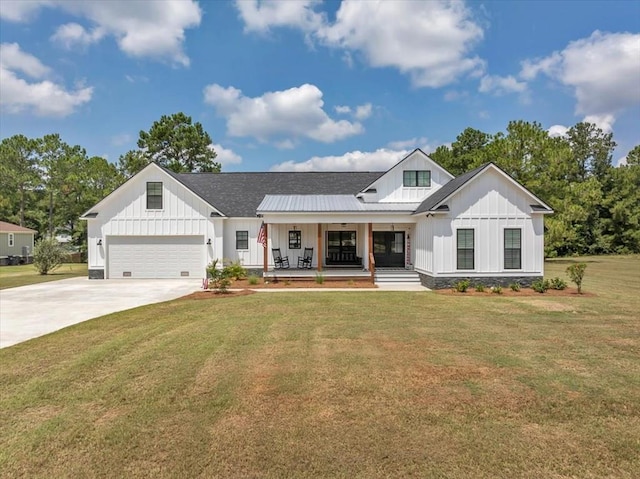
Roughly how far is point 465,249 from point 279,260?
30.0ft

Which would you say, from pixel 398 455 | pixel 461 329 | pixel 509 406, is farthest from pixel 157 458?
pixel 461 329

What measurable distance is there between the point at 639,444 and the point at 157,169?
819 inches

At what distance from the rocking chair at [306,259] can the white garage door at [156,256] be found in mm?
5178

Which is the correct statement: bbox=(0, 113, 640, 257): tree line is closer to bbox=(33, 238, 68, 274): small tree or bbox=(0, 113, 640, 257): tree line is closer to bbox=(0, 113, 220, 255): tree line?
bbox=(0, 113, 220, 255): tree line

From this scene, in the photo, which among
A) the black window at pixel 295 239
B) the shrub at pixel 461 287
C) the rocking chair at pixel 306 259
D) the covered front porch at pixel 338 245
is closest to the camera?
the shrub at pixel 461 287

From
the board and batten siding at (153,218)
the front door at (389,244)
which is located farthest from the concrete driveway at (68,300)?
the front door at (389,244)

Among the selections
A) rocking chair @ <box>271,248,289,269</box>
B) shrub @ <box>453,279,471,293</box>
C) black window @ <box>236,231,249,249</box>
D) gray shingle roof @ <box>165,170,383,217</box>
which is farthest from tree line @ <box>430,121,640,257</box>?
black window @ <box>236,231,249,249</box>

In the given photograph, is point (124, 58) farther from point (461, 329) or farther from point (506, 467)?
point (506, 467)

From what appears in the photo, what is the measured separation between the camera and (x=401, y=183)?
65.7 feet

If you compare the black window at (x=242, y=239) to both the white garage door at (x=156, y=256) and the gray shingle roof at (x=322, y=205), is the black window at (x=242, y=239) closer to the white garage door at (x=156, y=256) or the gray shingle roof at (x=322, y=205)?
the white garage door at (x=156, y=256)

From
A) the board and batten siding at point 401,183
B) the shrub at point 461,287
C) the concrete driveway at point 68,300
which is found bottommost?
the concrete driveway at point 68,300

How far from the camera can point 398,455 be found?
3688 millimetres

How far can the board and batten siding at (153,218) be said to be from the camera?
20.0 meters

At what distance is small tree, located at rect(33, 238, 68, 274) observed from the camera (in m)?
22.5
